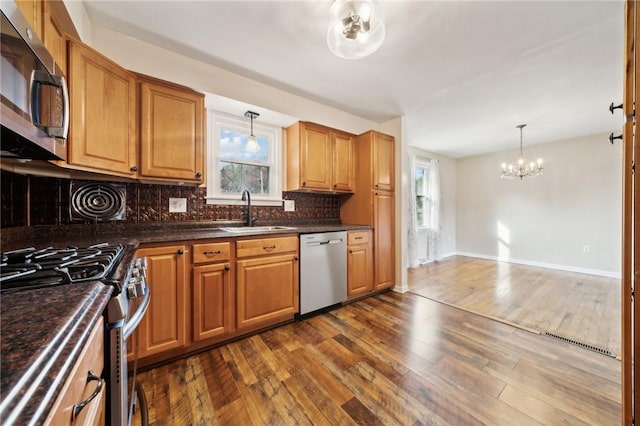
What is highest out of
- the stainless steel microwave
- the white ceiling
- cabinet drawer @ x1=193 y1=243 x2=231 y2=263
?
the white ceiling

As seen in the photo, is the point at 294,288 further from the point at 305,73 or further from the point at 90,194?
the point at 305,73

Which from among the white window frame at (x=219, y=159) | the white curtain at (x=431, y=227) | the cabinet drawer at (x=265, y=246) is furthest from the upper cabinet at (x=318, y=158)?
the white curtain at (x=431, y=227)

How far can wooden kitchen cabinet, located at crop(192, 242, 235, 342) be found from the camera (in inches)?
66.1

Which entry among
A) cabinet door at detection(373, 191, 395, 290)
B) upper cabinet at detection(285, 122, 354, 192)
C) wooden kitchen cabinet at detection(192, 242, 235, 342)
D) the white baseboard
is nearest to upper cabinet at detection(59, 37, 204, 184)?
wooden kitchen cabinet at detection(192, 242, 235, 342)

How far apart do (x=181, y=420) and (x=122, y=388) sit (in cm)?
64

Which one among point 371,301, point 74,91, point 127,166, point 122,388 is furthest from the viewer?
point 371,301

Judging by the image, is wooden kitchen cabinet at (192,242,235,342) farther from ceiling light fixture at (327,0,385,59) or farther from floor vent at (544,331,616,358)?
floor vent at (544,331,616,358)

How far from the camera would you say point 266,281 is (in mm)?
1987

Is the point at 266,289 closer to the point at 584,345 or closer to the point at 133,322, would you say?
the point at 133,322

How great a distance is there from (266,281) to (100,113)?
1604 mm

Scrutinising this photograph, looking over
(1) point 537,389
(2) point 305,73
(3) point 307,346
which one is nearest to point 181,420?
(3) point 307,346

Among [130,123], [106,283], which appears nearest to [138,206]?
[130,123]

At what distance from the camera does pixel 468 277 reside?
367 centimetres

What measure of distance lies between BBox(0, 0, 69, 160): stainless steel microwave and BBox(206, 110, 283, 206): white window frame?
1.20 m
